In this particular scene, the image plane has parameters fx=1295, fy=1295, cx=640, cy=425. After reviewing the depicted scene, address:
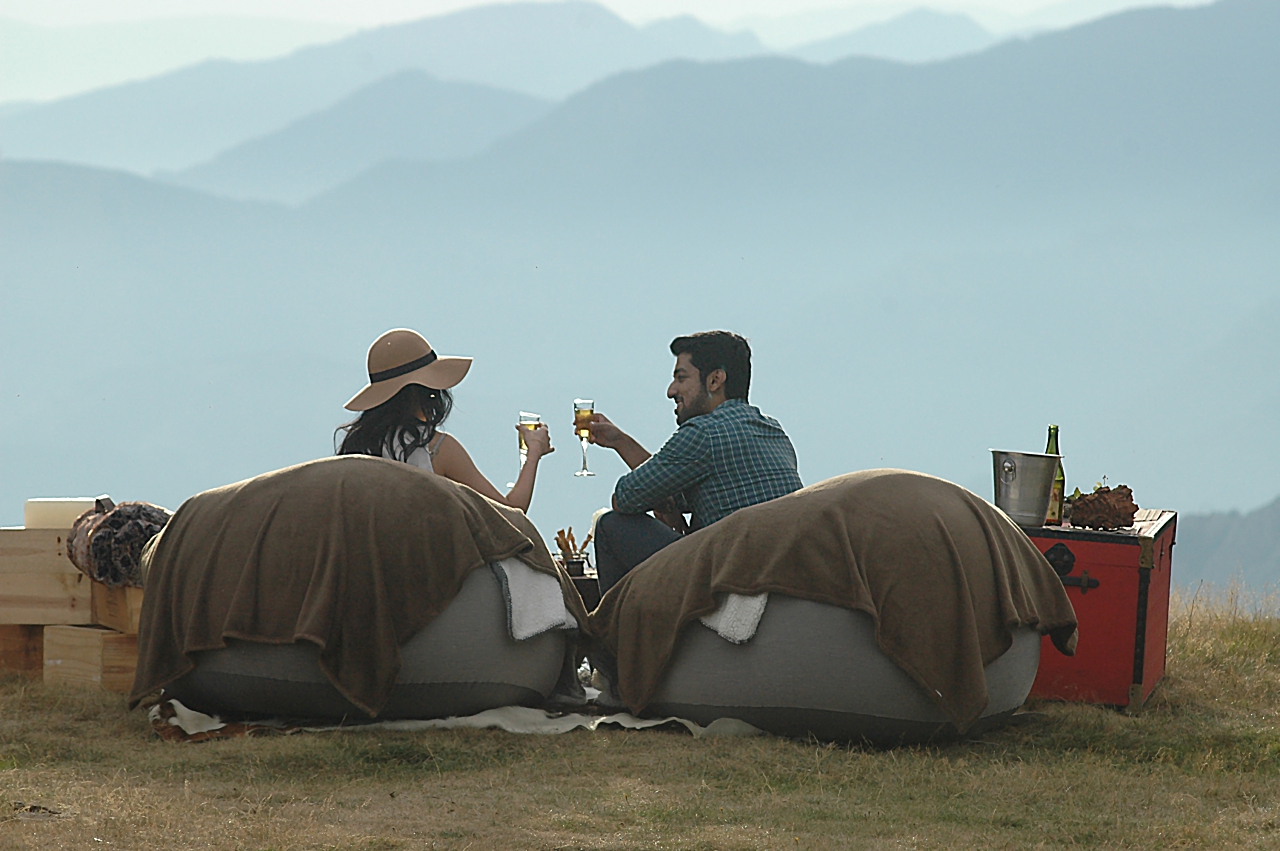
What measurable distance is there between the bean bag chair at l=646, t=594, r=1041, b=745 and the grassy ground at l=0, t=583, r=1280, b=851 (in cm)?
9

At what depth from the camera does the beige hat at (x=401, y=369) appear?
14.5 feet

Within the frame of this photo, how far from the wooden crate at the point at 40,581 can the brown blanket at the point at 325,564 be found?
1107 mm

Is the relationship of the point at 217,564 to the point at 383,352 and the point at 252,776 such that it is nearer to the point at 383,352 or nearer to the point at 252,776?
the point at 252,776

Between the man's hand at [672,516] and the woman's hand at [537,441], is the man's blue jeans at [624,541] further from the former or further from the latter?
the woman's hand at [537,441]

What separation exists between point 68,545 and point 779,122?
9090 cm

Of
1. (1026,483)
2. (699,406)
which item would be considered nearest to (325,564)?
(699,406)

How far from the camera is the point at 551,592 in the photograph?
12.9 feet

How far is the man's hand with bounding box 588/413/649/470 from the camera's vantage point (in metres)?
4.71

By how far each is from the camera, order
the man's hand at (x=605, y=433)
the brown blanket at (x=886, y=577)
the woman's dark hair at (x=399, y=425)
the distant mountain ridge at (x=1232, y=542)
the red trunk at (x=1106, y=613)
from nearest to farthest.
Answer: the brown blanket at (x=886, y=577)
the woman's dark hair at (x=399, y=425)
the red trunk at (x=1106, y=613)
the man's hand at (x=605, y=433)
the distant mountain ridge at (x=1232, y=542)

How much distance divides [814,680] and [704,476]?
92 cm

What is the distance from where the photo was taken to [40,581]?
15.9 ft

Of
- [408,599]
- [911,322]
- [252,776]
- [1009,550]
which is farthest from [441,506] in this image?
[911,322]

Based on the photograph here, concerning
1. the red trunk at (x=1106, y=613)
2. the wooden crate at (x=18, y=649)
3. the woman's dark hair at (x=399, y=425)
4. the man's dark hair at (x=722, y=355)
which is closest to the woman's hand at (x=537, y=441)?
the woman's dark hair at (x=399, y=425)

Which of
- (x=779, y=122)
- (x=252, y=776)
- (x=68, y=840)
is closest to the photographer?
(x=68, y=840)
